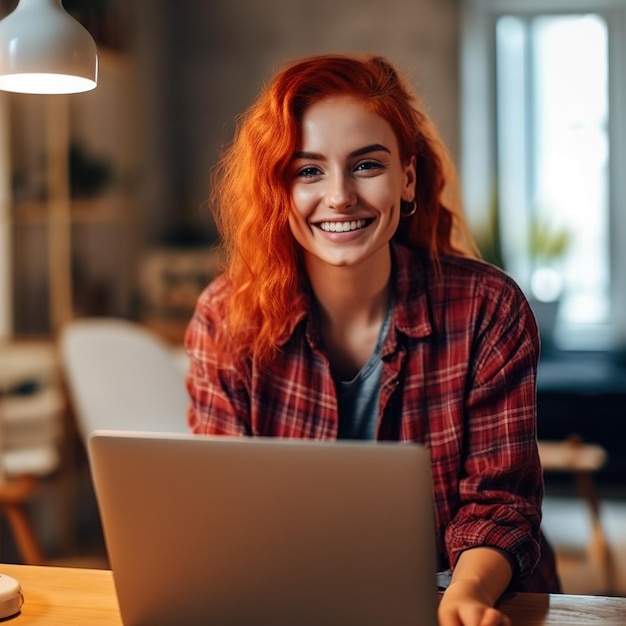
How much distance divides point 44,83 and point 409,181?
545mm

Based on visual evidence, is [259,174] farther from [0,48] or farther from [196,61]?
[196,61]

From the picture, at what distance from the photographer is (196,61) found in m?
5.46

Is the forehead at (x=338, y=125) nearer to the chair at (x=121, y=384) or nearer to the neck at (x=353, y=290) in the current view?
the neck at (x=353, y=290)

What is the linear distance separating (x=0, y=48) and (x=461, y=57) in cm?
422

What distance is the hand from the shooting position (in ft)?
3.39

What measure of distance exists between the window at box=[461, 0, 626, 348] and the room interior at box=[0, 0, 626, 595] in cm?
17

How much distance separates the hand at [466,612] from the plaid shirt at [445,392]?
0.16 m

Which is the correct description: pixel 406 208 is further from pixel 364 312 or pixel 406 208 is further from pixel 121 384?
pixel 121 384

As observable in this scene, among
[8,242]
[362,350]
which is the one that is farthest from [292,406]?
[8,242]

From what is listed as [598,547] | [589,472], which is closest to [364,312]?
[598,547]

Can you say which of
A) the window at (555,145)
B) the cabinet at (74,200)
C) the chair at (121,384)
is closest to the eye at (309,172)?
the chair at (121,384)

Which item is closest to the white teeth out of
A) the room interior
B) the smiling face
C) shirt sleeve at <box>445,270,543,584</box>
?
the smiling face

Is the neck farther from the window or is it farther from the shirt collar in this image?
the window

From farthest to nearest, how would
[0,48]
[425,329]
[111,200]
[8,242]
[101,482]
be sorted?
[111,200] < [8,242] < [425,329] < [0,48] < [101,482]
